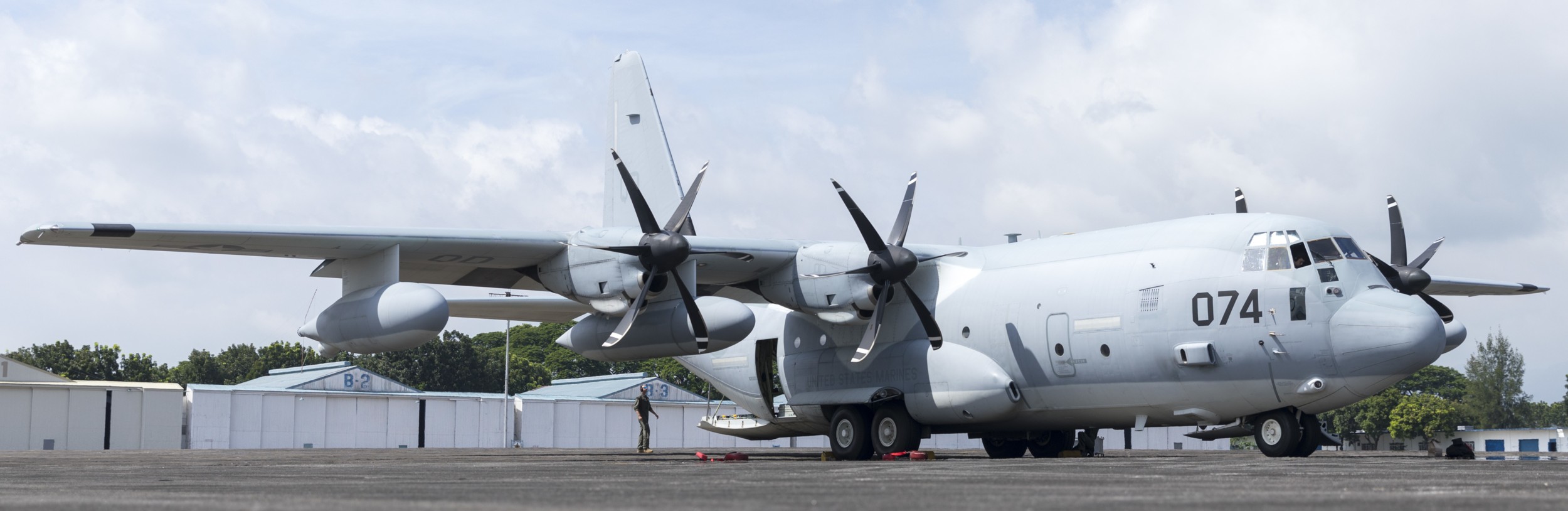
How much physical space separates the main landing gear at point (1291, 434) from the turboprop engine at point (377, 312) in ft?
37.7

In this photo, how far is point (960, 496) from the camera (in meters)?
8.88

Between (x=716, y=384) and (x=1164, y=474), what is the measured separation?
14740 millimetres

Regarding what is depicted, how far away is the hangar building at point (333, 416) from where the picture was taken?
5166 cm

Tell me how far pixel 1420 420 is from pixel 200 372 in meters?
84.2

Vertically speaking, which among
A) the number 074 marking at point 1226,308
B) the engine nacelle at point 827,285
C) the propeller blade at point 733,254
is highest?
the propeller blade at point 733,254

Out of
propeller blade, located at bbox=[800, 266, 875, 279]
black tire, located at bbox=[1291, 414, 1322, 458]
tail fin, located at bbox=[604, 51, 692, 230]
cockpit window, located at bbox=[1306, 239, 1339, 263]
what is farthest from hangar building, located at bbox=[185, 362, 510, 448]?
cockpit window, located at bbox=[1306, 239, 1339, 263]

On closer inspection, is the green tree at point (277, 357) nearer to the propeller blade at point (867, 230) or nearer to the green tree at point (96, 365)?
the green tree at point (96, 365)

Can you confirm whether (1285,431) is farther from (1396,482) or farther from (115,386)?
(115,386)

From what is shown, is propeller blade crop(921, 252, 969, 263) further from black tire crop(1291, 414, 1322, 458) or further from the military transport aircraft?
black tire crop(1291, 414, 1322, 458)

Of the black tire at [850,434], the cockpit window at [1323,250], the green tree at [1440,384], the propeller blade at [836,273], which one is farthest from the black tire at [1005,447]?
the green tree at [1440,384]

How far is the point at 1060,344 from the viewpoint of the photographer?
1980 centimetres

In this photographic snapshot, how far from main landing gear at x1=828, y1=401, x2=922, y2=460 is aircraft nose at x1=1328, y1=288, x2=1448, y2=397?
22.5 ft

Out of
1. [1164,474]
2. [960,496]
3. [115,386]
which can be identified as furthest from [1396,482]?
[115,386]

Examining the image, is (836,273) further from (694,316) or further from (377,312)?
(377,312)
